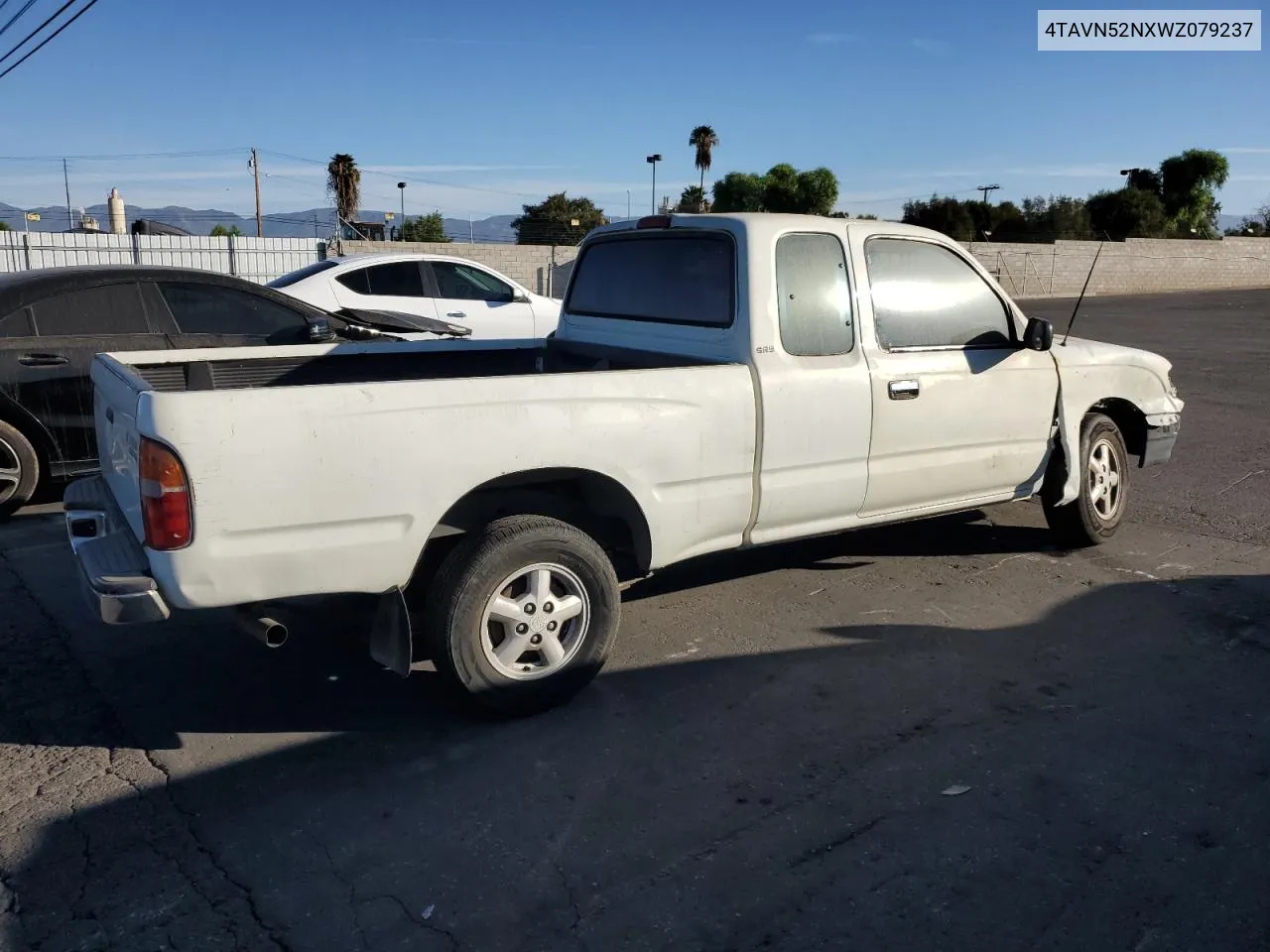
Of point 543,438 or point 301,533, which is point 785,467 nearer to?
point 543,438

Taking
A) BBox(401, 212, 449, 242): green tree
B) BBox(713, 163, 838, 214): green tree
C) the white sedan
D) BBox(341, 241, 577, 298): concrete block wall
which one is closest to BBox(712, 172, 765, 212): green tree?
BBox(713, 163, 838, 214): green tree

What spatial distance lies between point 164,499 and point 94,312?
4254 mm

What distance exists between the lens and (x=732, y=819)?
11.3 feet

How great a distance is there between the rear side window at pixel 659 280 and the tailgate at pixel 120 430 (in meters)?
2.44

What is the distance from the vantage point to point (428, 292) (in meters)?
11.7

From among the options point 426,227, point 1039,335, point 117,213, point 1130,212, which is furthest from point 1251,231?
point 1039,335

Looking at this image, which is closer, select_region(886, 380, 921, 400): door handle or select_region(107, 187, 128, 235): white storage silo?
select_region(886, 380, 921, 400): door handle

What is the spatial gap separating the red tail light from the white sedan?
302 inches

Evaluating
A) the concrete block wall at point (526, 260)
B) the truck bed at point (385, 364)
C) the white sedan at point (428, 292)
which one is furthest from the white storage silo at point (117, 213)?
the truck bed at point (385, 364)

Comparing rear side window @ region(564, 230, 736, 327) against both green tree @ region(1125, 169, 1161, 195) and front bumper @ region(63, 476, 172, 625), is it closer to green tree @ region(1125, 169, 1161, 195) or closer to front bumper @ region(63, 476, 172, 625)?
front bumper @ region(63, 476, 172, 625)

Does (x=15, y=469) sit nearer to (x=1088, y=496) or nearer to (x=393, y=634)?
(x=393, y=634)

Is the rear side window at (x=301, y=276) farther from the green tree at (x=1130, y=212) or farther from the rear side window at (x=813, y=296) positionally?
the green tree at (x=1130, y=212)

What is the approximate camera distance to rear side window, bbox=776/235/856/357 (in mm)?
4828

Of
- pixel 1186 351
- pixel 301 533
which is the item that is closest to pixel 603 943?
pixel 301 533
